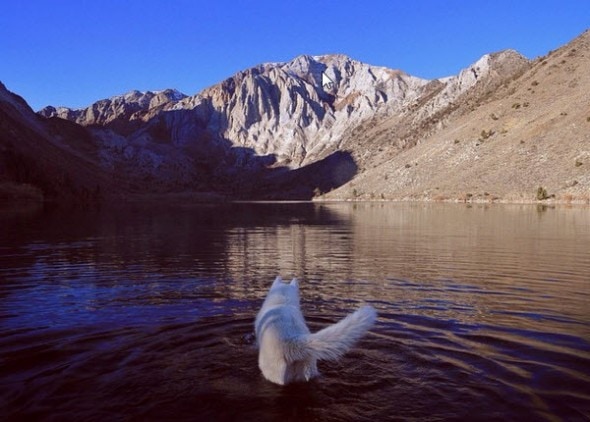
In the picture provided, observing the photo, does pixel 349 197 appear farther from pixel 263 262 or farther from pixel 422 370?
pixel 422 370

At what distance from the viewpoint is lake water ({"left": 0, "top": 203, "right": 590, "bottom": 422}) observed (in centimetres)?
793

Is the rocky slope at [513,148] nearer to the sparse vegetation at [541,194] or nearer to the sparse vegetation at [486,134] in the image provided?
the sparse vegetation at [486,134]

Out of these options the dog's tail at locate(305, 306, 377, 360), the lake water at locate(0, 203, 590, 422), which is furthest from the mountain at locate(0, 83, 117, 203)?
the dog's tail at locate(305, 306, 377, 360)

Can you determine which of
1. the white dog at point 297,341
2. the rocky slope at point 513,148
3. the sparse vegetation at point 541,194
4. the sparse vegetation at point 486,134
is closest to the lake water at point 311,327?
the white dog at point 297,341

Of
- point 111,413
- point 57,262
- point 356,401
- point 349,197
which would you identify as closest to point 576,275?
point 356,401

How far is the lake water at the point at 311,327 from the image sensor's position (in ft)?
26.0

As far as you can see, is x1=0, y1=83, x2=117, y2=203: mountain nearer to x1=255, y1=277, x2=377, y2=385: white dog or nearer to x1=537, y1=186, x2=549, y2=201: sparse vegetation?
x1=537, y1=186, x2=549, y2=201: sparse vegetation

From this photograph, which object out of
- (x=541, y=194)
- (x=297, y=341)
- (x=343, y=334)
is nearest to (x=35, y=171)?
(x=541, y=194)

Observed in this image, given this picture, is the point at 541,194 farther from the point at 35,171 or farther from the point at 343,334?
the point at 35,171

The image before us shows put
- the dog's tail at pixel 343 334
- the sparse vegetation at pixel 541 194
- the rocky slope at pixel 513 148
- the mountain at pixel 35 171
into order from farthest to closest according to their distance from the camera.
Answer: the mountain at pixel 35 171 → the rocky slope at pixel 513 148 → the sparse vegetation at pixel 541 194 → the dog's tail at pixel 343 334

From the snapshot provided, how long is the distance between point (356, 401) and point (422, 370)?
77.0 inches

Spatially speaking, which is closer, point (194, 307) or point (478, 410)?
point (478, 410)

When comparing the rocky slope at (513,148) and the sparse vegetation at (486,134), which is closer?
the rocky slope at (513,148)

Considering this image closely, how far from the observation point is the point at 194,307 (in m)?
14.8
